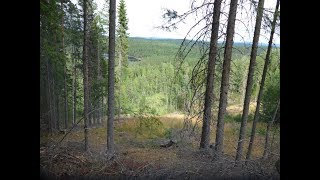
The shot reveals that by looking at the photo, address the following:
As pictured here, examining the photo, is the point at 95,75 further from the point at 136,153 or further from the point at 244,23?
the point at 244,23

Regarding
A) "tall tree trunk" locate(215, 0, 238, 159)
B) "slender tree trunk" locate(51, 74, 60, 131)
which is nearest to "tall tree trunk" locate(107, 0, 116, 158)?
"tall tree trunk" locate(215, 0, 238, 159)

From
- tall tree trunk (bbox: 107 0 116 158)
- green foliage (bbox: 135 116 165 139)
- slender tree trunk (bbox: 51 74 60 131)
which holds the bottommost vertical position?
green foliage (bbox: 135 116 165 139)

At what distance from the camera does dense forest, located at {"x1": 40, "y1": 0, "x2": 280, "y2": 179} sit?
6.80 meters

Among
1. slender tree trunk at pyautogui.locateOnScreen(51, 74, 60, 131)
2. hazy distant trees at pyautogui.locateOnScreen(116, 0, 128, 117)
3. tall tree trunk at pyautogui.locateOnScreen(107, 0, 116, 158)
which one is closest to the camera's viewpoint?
tall tree trunk at pyautogui.locateOnScreen(107, 0, 116, 158)

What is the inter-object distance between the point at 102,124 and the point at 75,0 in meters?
9.04

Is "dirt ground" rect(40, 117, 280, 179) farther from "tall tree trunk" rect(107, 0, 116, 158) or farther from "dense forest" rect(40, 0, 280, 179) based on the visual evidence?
"tall tree trunk" rect(107, 0, 116, 158)

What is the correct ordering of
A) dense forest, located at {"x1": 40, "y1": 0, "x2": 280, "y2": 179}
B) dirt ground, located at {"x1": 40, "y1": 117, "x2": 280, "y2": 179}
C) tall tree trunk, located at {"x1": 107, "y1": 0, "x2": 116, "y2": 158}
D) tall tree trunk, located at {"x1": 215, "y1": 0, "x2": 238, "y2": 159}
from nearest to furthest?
1. dirt ground, located at {"x1": 40, "y1": 117, "x2": 280, "y2": 179}
2. dense forest, located at {"x1": 40, "y1": 0, "x2": 280, "y2": 179}
3. tall tree trunk, located at {"x1": 215, "y1": 0, "x2": 238, "y2": 159}
4. tall tree trunk, located at {"x1": 107, "y1": 0, "x2": 116, "y2": 158}

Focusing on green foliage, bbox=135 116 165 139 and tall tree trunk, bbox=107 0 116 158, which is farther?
green foliage, bbox=135 116 165 139

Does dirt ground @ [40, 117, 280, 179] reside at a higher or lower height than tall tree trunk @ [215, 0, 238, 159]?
lower

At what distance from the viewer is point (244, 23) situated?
22.7 ft

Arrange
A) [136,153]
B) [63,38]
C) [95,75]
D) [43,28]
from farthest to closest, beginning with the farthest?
[95,75] < [63,38] < [136,153] < [43,28]

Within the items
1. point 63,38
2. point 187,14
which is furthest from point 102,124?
point 187,14

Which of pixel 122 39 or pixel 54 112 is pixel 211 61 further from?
pixel 122 39
